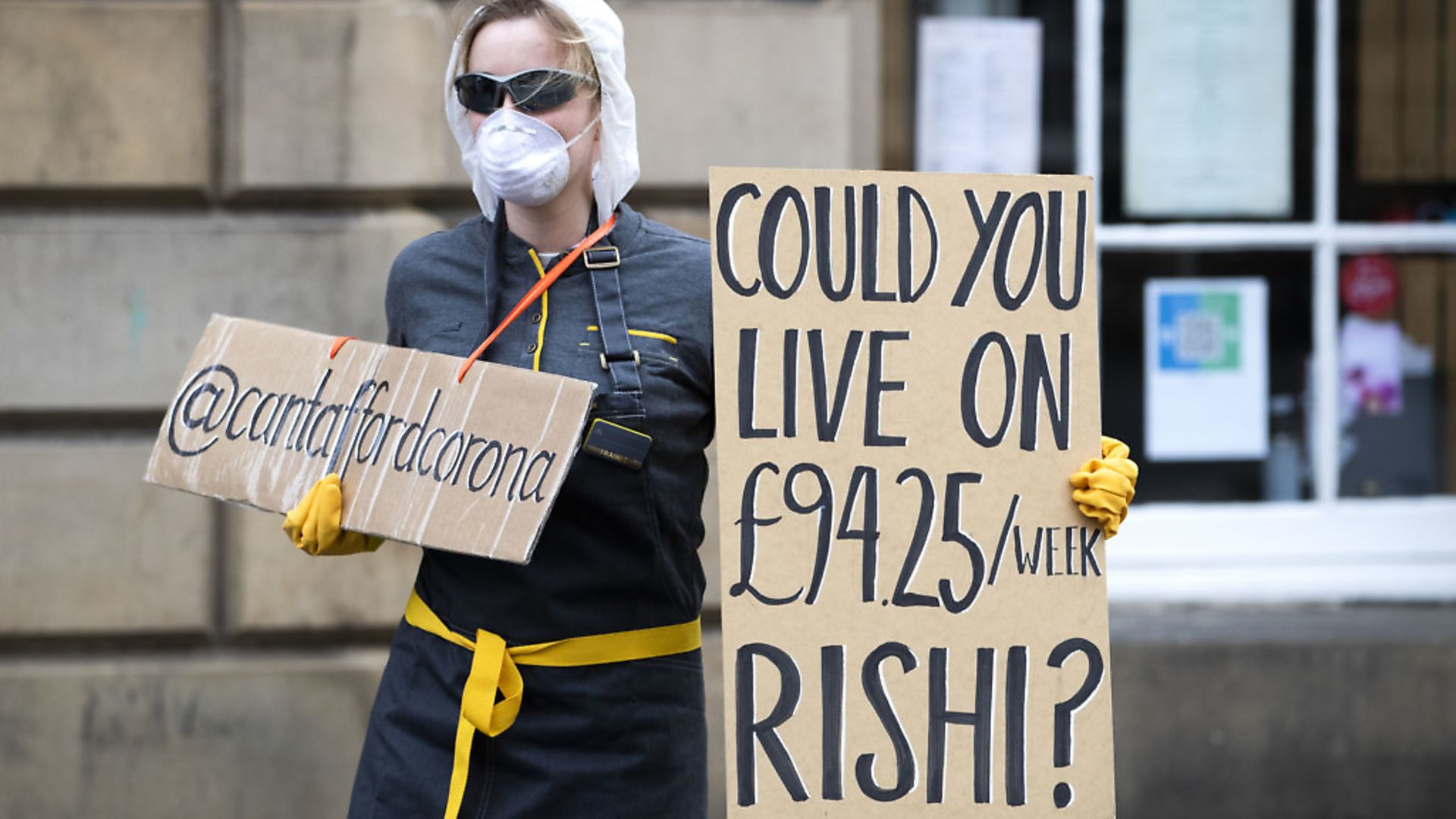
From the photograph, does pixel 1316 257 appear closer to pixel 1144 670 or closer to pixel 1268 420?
pixel 1268 420

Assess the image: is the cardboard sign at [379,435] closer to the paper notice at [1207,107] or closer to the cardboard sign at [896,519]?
the cardboard sign at [896,519]

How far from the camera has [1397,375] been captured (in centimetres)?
468

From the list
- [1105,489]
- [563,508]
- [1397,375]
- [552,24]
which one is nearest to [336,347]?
[563,508]

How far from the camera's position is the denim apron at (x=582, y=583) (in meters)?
2.03

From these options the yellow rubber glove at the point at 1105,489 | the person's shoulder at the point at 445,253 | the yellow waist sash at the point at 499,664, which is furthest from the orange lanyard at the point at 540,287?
the yellow rubber glove at the point at 1105,489

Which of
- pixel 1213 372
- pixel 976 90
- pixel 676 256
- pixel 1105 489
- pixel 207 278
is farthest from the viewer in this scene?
pixel 1213 372

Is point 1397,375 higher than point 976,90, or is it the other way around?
point 976,90

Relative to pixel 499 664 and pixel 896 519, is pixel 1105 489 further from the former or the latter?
pixel 499 664

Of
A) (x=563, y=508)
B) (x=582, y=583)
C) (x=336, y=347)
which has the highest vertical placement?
(x=336, y=347)

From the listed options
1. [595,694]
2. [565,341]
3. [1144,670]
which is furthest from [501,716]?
[1144,670]

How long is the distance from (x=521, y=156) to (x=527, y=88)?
4.3 inches

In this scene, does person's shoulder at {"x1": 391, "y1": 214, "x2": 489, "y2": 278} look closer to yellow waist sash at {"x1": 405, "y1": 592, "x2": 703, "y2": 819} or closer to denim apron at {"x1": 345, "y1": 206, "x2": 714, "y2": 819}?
denim apron at {"x1": 345, "y1": 206, "x2": 714, "y2": 819}

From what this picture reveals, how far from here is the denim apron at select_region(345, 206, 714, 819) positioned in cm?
203

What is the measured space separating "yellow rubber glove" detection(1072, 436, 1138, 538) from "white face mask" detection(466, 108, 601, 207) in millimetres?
846
